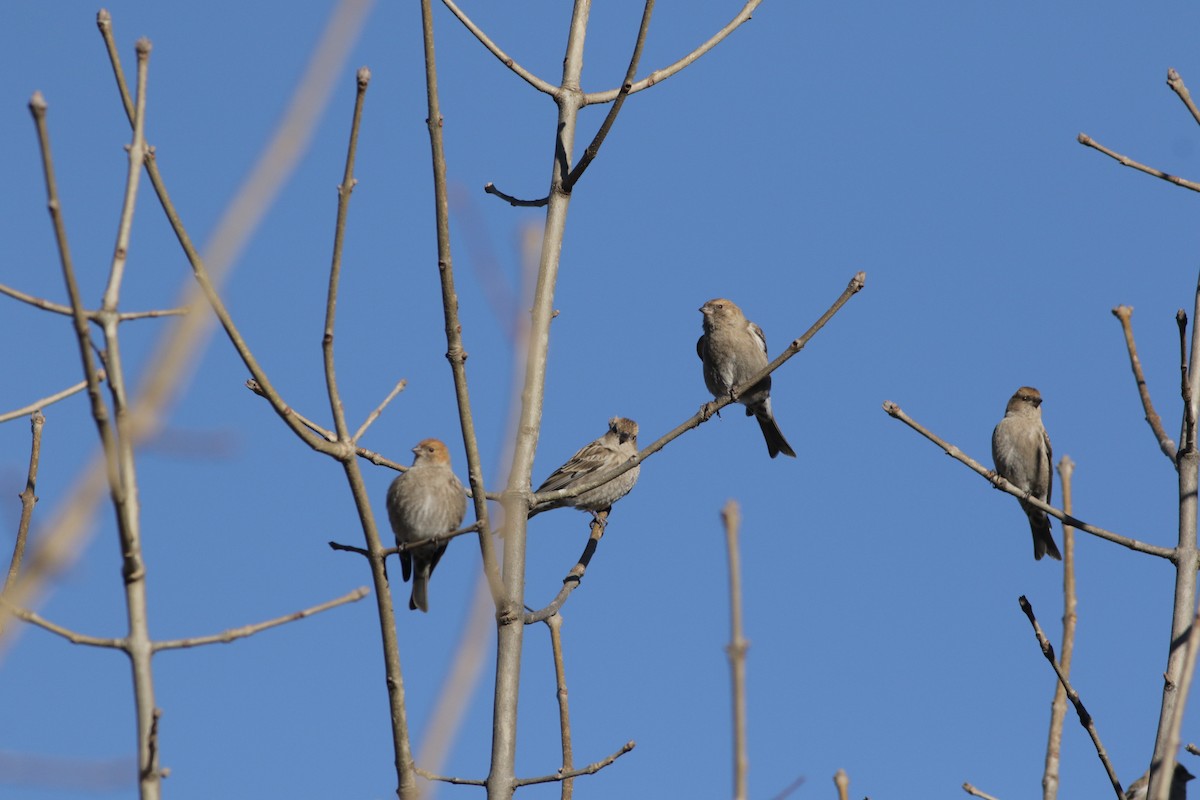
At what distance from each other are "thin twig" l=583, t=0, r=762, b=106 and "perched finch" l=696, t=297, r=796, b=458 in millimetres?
6310

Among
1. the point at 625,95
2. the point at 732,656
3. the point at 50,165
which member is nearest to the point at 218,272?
the point at 50,165

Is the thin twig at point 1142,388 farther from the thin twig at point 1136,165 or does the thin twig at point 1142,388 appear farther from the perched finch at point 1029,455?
the perched finch at point 1029,455

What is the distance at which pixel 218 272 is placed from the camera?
1510 millimetres

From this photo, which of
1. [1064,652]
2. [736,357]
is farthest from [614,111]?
[736,357]

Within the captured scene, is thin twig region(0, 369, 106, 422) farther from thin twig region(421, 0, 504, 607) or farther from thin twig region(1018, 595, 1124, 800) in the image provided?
thin twig region(1018, 595, 1124, 800)

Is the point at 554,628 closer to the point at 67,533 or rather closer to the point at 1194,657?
the point at 1194,657

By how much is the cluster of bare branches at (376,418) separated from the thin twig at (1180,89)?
113 cm

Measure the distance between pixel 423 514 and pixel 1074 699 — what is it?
5.41 meters

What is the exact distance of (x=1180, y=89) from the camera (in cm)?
416

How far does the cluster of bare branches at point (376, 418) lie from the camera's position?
6.13 ft

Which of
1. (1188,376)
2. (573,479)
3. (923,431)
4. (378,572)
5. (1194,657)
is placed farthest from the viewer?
(573,479)

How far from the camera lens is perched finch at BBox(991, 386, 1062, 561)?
37.5 ft

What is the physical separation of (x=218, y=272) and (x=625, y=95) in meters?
2.77

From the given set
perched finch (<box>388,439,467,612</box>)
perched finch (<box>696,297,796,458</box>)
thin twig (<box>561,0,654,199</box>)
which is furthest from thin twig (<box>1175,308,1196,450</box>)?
perched finch (<box>696,297,796,458</box>)
